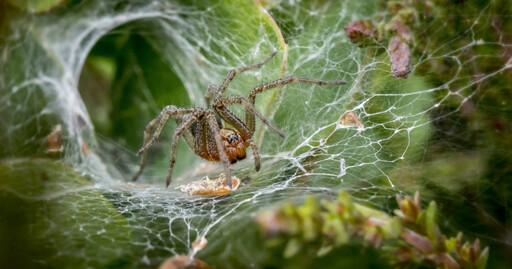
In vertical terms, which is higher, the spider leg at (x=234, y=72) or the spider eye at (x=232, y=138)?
the spider leg at (x=234, y=72)

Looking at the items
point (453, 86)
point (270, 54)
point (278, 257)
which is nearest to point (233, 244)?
point (278, 257)

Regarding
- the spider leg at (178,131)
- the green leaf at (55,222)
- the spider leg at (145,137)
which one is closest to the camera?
the green leaf at (55,222)

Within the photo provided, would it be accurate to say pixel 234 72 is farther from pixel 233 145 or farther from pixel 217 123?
pixel 233 145

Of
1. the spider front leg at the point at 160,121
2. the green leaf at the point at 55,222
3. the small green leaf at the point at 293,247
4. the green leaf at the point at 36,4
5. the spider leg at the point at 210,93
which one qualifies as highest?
the green leaf at the point at 36,4

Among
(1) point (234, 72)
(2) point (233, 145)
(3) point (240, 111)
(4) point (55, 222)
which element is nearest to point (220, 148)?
(2) point (233, 145)

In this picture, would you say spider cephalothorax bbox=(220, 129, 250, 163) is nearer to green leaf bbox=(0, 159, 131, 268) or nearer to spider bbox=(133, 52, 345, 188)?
spider bbox=(133, 52, 345, 188)

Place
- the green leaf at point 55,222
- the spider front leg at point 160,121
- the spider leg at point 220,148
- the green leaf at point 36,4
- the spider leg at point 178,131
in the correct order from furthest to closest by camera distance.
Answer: the green leaf at point 36,4 < the spider front leg at point 160,121 < the spider leg at point 178,131 < the spider leg at point 220,148 < the green leaf at point 55,222

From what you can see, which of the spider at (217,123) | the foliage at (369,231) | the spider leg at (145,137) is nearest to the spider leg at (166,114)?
the spider at (217,123)

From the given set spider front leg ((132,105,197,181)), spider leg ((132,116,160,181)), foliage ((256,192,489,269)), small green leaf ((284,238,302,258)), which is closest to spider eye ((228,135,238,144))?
spider front leg ((132,105,197,181))

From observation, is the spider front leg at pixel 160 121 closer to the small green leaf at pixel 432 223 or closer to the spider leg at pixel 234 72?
the spider leg at pixel 234 72

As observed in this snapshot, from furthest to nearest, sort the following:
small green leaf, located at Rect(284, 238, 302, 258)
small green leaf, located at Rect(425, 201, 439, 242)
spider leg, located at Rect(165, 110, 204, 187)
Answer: spider leg, located at Rect(165, 110, 204, 187), small green leaf, located at Rect(425, 201, 439, 242), small green leaf, located at Rect(284, 238, 302, 258)
